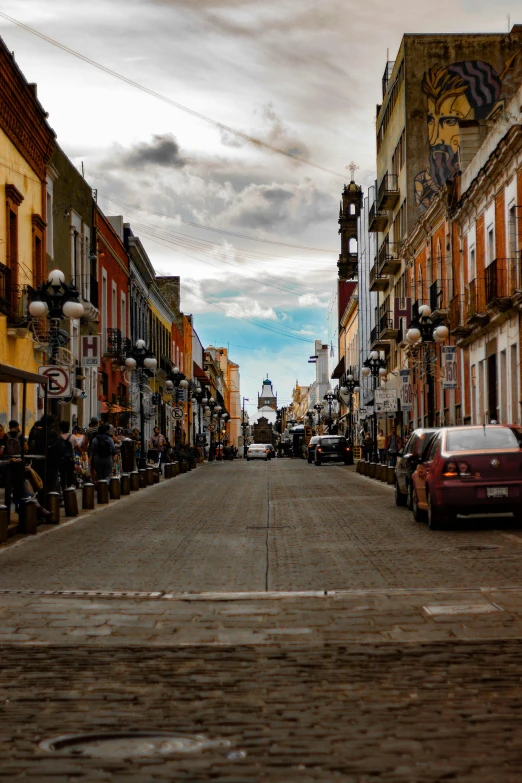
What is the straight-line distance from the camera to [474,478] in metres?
16.0

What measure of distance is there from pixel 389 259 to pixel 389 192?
3.54 m

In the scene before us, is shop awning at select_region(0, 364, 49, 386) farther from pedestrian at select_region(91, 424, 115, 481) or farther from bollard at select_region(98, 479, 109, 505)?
pedestrian at select_region(91, 424, 115, 481)

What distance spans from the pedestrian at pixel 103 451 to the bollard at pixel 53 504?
24.9ft

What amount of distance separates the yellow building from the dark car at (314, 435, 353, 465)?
2639cm

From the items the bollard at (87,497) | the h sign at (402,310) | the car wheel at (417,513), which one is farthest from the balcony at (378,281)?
the car wheel at (417,513)

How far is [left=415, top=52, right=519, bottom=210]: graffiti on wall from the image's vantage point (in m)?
50.6

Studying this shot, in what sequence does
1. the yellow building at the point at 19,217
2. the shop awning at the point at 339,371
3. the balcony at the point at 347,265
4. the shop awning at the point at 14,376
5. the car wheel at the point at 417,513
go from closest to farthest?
1. the shop awning at the point at 14,376
2. the car wheel at the point at 417,513
3. the yellow building at the point at 19,217
4. the shop awning at the point at 339,371
5. the balcony at the point at 347,265

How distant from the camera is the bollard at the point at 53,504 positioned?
58.8 feet

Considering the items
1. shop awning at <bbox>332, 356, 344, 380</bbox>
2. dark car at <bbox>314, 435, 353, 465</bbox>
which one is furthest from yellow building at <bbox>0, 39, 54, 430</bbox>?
shop awning at <bbox>332, 356, 344, 380</bbox>

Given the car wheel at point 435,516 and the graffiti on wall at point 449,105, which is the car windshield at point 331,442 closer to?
the graffiti on wall at point 449,105

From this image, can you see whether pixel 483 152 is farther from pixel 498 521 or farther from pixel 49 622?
pixel 49 622

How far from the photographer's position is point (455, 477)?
16.0 metres

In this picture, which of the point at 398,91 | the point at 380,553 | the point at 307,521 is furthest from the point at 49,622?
the point at 398,91

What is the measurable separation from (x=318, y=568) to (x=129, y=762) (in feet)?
23.0
